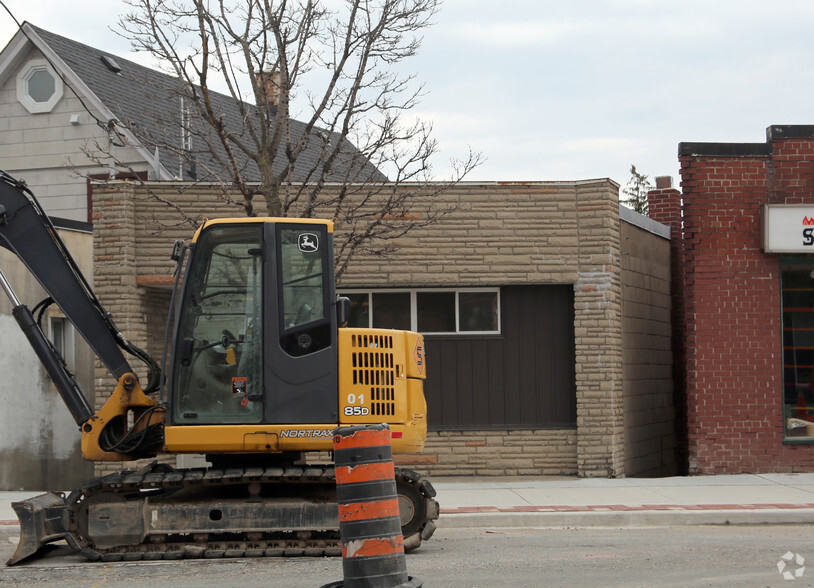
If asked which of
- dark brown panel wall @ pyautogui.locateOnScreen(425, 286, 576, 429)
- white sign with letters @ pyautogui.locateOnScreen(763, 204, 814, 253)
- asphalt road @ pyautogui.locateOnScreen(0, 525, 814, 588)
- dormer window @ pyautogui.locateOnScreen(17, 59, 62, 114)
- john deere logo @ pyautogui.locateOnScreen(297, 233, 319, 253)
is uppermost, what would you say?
dormer window @ pyautogui.locateOnScreen(17, 59, 62, 114)

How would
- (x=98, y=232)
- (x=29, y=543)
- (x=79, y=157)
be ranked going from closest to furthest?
(x=29, y=543) → (x=98, y=232) → (x=79, y=157)

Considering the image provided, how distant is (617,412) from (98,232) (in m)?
8.08

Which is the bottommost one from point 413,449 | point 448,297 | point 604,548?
point 604,548

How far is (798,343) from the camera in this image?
49.5 feet

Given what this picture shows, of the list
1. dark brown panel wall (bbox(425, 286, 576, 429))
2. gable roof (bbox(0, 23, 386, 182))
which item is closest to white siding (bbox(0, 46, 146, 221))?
gable roof (bbox(0, 23, 386, 182))

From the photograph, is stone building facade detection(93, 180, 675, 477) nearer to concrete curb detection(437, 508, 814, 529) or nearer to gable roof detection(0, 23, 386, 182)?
concrete curb detection(437, 508, 814, 529)

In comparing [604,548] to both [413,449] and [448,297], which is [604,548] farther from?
[448,297]

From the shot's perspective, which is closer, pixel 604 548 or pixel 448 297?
pixel 604 548

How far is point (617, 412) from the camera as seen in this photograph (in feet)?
49.6

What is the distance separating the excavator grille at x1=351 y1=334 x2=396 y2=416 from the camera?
8.87 m

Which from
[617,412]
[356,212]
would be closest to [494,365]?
[617,412]

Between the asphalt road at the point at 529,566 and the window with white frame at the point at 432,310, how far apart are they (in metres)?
5.55

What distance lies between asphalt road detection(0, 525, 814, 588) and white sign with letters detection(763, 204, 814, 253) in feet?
18.8

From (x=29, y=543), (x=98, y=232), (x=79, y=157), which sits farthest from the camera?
(x=79, y=157)
